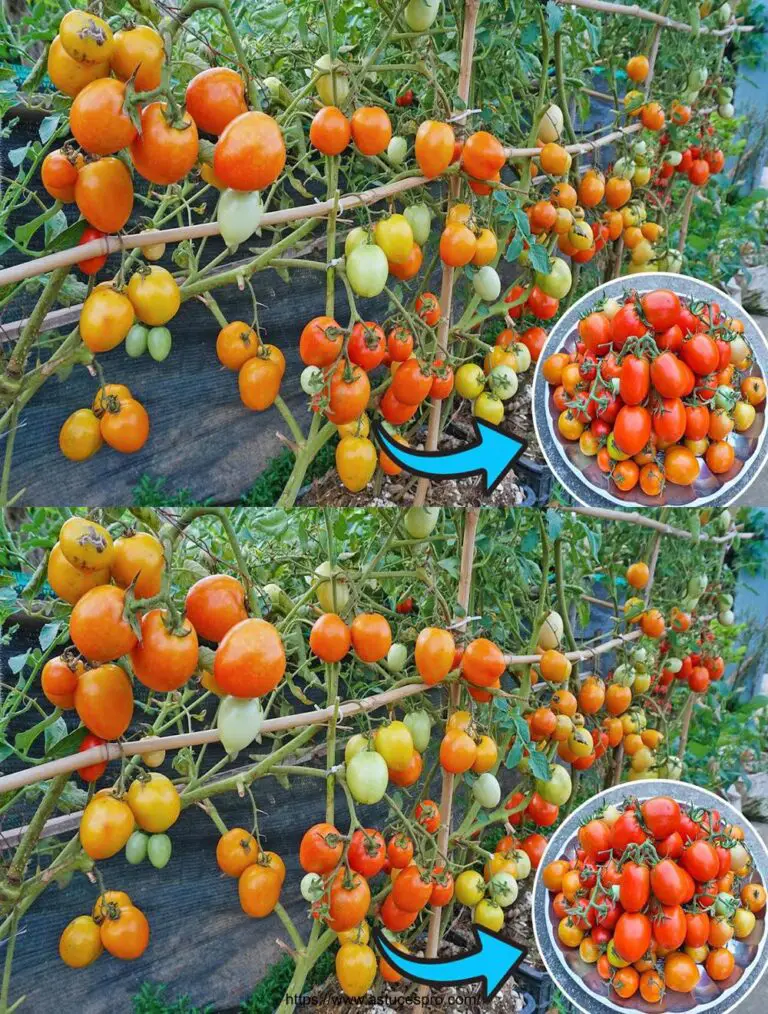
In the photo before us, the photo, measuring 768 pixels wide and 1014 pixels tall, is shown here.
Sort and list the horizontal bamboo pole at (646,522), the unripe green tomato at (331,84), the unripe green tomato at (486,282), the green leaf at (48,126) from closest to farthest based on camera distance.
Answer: the green leaf at (48,126) < the unripe green tomato at (331,84) < the unripe green tomato at (486,282) < the horizontal bamboo pole at (646,522)

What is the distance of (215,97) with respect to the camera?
0.81 metres

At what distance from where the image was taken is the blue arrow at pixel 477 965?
141 centimetres

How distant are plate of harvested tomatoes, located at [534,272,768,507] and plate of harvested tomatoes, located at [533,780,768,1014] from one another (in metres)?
0.56

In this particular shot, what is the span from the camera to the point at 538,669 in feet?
5.16

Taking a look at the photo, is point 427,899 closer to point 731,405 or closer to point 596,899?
point 596,899

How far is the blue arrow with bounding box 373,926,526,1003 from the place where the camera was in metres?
1.41

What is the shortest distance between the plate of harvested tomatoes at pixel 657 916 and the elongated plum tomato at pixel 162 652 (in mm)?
906

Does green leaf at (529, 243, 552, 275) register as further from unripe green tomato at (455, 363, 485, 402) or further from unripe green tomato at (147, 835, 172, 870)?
unripe green tomato at (147, 835, 172, 870)

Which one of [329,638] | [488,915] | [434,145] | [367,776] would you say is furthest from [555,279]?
[488,915]

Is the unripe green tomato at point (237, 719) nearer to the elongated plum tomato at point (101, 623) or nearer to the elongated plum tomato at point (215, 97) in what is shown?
the elongated plum tomato at point (101, 623)

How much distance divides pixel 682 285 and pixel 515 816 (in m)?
1.11

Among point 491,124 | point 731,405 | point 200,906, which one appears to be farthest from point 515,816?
point 491,124

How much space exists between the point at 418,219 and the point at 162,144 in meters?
0.68

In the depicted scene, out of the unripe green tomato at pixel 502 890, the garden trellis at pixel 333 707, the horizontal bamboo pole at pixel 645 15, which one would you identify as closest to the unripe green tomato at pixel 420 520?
the garden trellis at pixel 333 707
